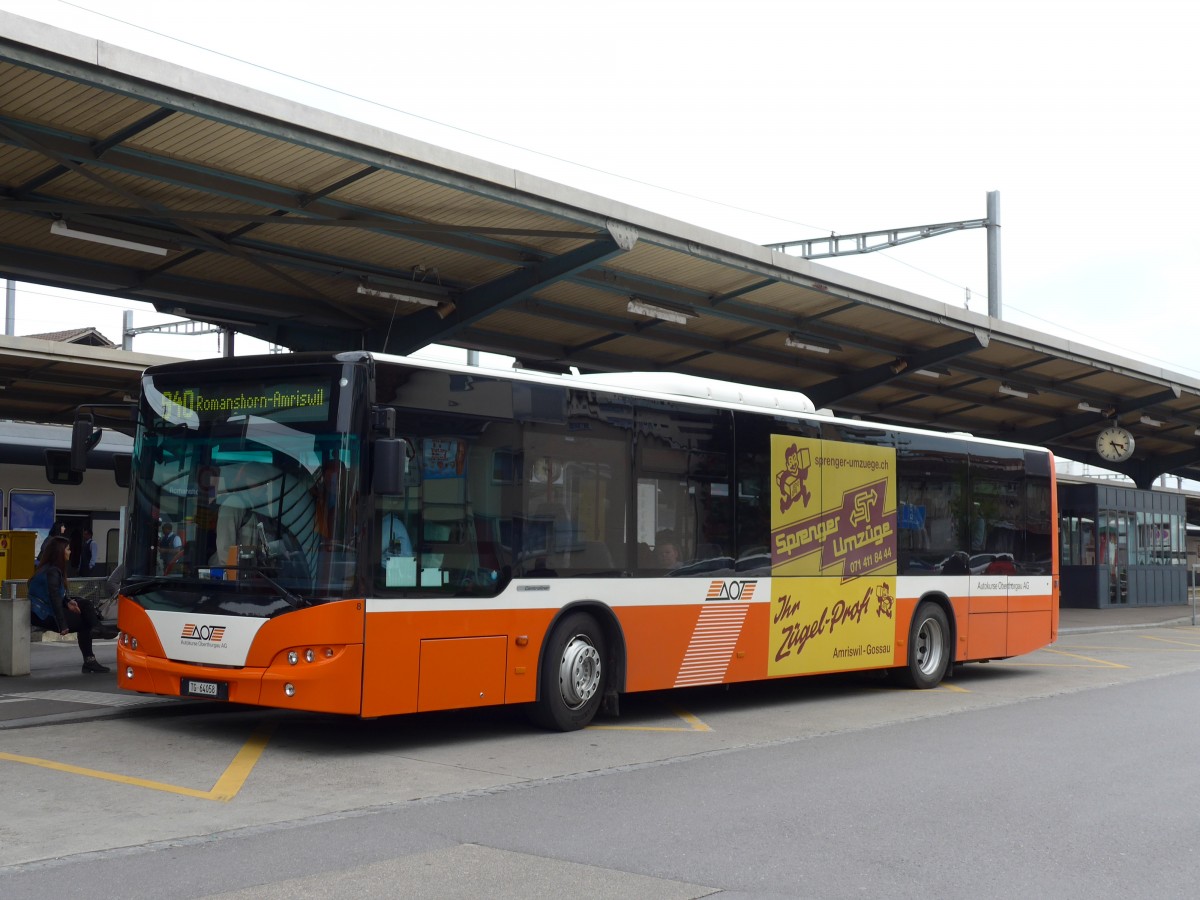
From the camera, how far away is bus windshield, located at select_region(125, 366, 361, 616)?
9.29 m

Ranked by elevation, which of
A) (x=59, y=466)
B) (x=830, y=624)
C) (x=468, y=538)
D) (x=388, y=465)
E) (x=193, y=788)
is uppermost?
(x=59, y=466)

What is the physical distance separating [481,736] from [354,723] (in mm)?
1311

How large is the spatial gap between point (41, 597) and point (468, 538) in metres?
5.85

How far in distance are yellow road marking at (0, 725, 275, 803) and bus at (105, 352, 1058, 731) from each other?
0.46 meters

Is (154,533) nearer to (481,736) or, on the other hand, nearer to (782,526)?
(481,736)

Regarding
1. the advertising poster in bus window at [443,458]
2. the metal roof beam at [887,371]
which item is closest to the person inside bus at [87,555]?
the metal roof beam at [887,371]

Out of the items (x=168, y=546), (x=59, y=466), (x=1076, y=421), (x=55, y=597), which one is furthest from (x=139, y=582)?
(x=1076, y=421)

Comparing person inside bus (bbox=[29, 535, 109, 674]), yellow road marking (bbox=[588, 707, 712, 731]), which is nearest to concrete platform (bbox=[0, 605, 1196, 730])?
person inside bus (bbox=[29, 535, 109, 674])

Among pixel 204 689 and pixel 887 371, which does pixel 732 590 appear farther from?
pixel 887 371

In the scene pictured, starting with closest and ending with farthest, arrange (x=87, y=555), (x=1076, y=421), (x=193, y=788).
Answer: (x=193, y=788) → (x=87, y=555) → (x=1076, y=421)

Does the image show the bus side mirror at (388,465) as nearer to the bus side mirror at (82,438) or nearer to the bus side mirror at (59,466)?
the bus side mirror at (82,438)

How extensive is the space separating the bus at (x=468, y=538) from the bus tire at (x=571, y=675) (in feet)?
0.07

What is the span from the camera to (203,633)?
31.6ft

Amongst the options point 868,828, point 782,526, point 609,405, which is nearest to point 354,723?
point 609,405
